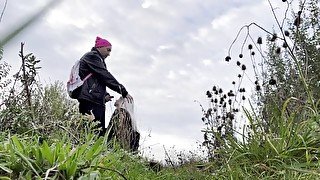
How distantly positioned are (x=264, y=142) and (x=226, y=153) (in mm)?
285

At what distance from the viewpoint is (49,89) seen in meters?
6.57

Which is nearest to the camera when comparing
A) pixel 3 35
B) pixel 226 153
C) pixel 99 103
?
pixel 3 35

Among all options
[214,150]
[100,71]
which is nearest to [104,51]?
[100,71]

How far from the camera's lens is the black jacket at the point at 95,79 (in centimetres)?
531

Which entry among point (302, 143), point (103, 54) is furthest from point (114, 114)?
point (302, 143)

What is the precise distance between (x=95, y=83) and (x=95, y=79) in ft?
0.18

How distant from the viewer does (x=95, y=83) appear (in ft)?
17.8

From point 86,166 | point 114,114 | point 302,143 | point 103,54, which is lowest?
point 86,166

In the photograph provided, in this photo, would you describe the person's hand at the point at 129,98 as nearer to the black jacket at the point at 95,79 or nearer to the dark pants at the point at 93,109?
the black jacket at the point at 95,79

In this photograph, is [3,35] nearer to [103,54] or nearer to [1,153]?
[1,153]

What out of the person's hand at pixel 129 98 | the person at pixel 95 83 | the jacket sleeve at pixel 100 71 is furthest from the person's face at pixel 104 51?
the person's hand at pixel 129 98

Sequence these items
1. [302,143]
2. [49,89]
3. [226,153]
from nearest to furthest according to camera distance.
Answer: [302,143]
[226,153]
[49,89]

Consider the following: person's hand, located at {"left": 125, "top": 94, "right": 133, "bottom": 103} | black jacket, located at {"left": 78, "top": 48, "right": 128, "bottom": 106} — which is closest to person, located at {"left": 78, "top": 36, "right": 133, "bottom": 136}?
black jacket, located at {"left": 78, "top": 48, "right": 128, "bottom": 106}

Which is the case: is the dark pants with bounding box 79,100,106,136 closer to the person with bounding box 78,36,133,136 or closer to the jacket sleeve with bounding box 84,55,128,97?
the person with bounding box 78,36,133,136
